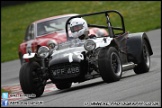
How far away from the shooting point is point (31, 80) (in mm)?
10414

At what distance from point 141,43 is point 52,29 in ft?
18.6

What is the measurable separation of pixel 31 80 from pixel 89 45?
3.87 feet

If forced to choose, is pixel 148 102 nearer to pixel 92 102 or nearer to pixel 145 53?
pixel 92 102

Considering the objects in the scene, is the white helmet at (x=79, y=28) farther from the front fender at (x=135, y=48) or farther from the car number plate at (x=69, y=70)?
the car number plate at (x=69, y=70)

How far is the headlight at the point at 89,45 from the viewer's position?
10.7m

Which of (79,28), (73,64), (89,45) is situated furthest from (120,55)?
(73,64)

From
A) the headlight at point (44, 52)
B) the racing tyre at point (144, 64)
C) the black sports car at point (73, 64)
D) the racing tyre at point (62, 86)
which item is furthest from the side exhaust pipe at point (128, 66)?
the headlight at point (44, 52)

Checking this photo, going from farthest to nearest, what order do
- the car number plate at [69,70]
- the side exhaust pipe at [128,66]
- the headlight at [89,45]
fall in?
1. the side exhaust pipe at [128,66]
2. the headlight at [89,45]
3. the car number plate at [69,70]

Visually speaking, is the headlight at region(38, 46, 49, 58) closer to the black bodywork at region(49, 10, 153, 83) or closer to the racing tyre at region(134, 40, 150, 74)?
the black bodywork at region(49, 10, 153, 83)

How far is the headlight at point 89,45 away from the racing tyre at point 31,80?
0.90 metres

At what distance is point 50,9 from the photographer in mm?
42812

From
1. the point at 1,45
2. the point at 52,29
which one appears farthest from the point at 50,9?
the point at 52,29

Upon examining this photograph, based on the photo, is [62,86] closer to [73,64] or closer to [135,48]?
[73,64]

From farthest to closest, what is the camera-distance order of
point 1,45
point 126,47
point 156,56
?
point 1,45 < point 156,56 < point 126,47
